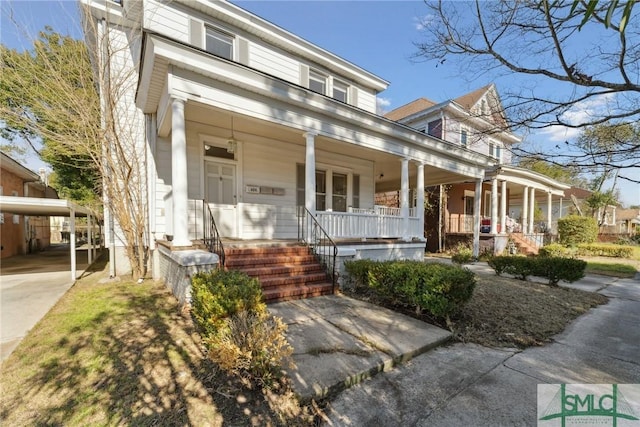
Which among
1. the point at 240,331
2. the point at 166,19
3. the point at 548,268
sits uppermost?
the point at 166,19

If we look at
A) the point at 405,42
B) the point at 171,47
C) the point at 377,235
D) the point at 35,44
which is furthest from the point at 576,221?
the point at 35,44

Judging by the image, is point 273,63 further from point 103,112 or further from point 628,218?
point 628,218

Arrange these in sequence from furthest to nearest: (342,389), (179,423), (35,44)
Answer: (35,44), (342,389), (179,423)

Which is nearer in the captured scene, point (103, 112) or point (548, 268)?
point (103, 112)

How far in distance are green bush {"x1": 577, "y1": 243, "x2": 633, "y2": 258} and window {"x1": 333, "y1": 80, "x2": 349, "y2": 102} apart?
14.6m

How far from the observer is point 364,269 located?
5414mm

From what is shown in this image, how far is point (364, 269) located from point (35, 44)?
8646 millimetres

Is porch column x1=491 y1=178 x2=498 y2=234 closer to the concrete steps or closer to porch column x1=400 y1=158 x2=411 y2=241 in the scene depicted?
porch column x1=400 y1=158 x2=411 y2=241

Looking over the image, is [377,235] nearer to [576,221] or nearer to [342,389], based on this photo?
[342,389]

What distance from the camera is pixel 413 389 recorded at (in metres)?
2.61

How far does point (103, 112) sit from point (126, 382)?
21.8 ft

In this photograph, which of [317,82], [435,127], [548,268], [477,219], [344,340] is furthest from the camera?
[435,127]

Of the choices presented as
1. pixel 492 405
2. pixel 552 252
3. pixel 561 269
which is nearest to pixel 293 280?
pixel 492 405

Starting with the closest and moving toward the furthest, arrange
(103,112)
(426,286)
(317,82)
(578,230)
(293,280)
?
(426,286) < (293,280) < (103,112) < (317,82) < (578,230)
